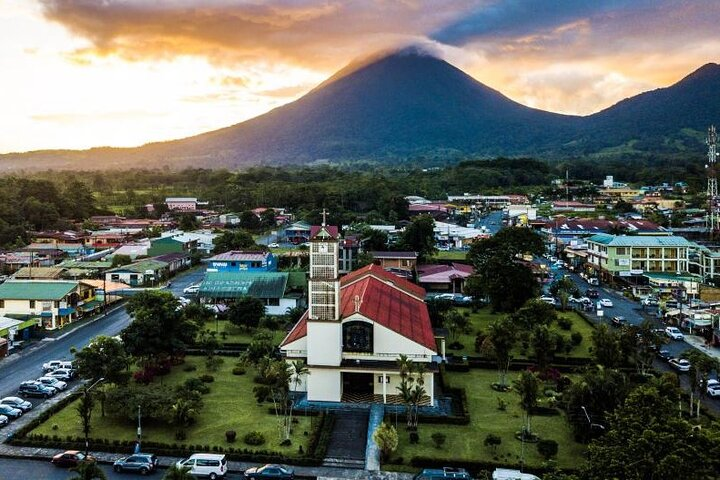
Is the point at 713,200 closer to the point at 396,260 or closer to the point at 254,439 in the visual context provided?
the point at 396,260

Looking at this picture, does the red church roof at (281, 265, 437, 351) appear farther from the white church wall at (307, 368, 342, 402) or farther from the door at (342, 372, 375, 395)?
the door at (342, 372, 375, 395)

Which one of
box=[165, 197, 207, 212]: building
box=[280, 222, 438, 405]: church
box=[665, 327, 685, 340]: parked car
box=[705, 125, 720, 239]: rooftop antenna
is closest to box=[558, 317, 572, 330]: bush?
box=[665, 327, 685, 340]: parked car

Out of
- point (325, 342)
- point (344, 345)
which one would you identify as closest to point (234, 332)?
point (344, 345)

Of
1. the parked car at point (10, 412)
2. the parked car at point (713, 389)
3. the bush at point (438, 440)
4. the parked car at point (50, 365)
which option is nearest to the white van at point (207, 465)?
the bush at point (438, 440)

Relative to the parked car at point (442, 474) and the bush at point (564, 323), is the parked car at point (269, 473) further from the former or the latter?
the bush at point (564, 323)

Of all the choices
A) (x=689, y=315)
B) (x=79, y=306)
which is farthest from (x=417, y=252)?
(x=79, y=306)
